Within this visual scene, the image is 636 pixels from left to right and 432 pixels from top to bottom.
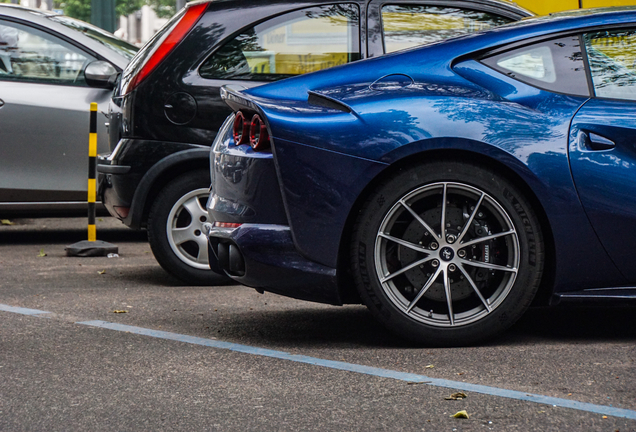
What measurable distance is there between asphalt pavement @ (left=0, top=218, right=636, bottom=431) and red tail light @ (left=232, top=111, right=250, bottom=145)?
90cm

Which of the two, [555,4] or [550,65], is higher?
[555,4]

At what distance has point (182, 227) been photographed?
604 cm

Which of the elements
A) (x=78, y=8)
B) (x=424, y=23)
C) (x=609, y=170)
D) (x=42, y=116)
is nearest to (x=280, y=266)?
(x=609, y=170)

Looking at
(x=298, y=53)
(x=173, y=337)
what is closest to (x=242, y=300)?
(x=173, y=337)

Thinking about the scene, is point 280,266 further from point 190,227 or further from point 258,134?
point 190,227

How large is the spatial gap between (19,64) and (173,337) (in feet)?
12.6

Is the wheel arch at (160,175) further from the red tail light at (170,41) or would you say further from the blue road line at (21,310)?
the blue road line at (21,310)

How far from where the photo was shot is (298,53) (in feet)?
19.3

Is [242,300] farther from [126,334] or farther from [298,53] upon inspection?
[298,53]

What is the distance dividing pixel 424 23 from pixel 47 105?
9.97 feet

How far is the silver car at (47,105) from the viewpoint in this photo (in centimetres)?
737

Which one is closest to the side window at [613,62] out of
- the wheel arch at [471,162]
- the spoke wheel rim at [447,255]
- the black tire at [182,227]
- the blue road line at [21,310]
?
the wheel arch at [471,162]

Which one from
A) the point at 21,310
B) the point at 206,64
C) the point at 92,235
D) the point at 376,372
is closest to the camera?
the point at 376,372

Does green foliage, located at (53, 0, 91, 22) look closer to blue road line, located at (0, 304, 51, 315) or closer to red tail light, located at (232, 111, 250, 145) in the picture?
blue road line, located at (0, 304, 51, 315)
